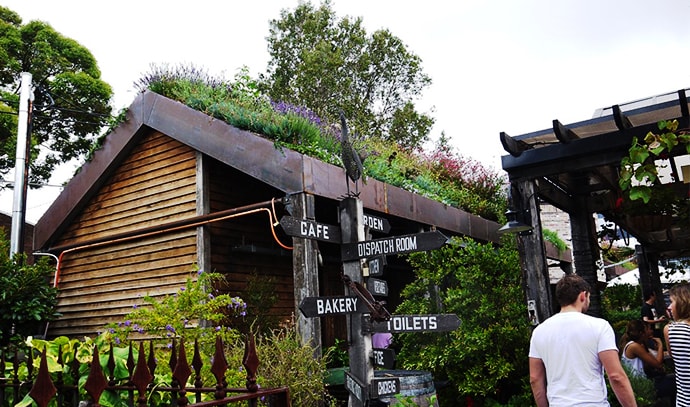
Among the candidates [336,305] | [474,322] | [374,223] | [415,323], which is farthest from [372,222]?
[474,322]

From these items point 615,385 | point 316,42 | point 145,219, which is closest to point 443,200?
point 145,219

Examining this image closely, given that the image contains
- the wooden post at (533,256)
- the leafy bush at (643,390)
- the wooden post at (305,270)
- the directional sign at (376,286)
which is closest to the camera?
the directional sign at (376,286)

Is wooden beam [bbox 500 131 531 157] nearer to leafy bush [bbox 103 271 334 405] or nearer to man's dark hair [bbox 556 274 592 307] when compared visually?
man's dark hair [bbox 556 274 592 307]

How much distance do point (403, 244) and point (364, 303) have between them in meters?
0.53

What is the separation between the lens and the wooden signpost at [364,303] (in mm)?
4090

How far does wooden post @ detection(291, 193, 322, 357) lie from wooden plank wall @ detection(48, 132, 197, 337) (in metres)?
2.16

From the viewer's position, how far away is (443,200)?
1107 cm

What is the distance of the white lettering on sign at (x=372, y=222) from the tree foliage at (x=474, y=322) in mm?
3400

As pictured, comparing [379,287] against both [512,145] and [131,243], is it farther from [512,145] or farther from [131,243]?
[131,243]

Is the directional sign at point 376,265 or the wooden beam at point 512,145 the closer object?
the directional sign at point 376,265

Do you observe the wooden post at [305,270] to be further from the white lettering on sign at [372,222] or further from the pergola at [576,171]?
the pergola at [576,171]

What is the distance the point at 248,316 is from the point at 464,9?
14746 mm

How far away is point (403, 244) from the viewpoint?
422 cm

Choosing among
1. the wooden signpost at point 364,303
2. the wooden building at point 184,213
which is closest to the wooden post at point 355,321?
the wooden signpost at point 364,303
